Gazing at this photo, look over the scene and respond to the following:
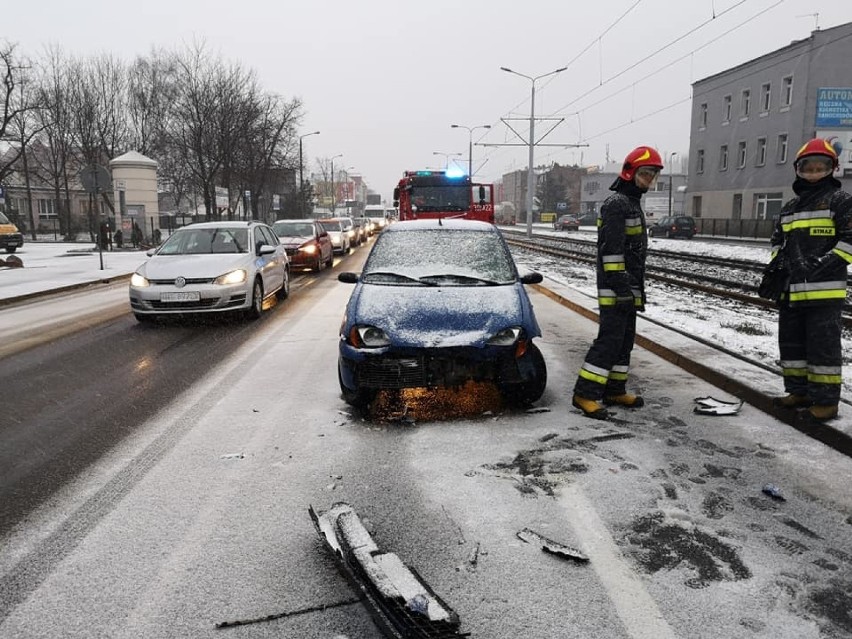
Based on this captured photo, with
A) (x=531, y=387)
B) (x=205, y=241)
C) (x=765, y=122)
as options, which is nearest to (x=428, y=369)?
(x=531, y=387)

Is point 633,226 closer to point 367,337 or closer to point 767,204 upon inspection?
point 367,337

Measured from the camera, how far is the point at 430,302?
5.02 m

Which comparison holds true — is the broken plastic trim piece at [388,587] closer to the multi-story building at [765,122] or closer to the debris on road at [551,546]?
the debris on road at [551,546]

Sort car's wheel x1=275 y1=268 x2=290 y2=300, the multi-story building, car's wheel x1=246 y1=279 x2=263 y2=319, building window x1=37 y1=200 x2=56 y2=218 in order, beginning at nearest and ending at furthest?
car's wheel x1=246 y1=279 x2=263 y2=319 < car's wheel x1=275 y1=268 x2=290 y2=300 < the multi-story building < building window x1=37 y1=200 x2=56 y2=218

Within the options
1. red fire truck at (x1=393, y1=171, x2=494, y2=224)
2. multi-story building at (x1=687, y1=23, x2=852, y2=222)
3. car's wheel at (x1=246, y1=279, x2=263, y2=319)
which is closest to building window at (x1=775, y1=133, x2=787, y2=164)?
multi-story building at (x1=687, y1=23, x2=852, y2=222)

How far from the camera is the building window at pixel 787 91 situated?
37203mm

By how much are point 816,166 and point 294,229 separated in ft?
50.6

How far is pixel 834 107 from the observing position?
31875 mm

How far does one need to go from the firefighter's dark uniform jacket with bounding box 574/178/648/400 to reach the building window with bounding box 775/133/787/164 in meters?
39.4

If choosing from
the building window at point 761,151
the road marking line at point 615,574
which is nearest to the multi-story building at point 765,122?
the building window at point 761,151

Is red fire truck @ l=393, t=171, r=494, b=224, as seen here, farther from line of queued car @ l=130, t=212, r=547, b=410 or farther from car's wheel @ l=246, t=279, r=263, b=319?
line of queued car @ l=130, t=212, r=547, b=410

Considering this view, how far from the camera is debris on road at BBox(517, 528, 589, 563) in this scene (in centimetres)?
284

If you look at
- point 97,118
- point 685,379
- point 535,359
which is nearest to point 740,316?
point 685,379

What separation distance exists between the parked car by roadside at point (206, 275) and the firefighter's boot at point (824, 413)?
7.35 meters
